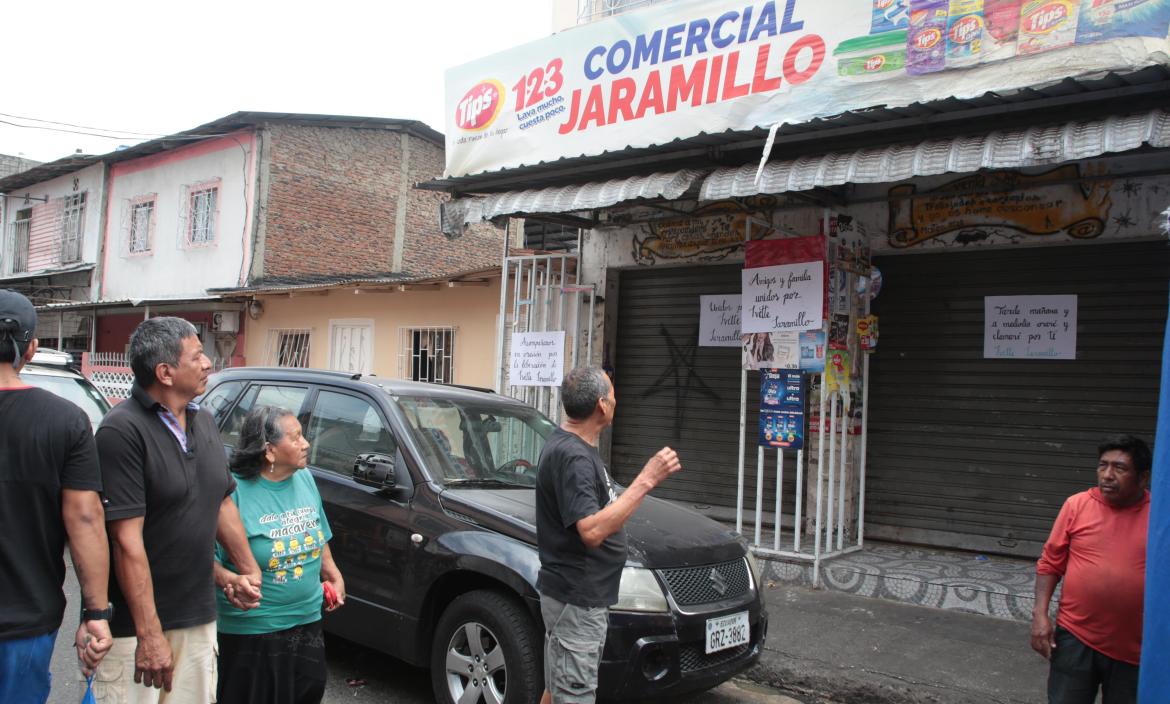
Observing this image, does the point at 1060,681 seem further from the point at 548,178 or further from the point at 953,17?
the point at 548,178

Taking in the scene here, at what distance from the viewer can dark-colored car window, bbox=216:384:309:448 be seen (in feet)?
17.4

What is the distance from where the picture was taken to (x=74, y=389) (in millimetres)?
7199

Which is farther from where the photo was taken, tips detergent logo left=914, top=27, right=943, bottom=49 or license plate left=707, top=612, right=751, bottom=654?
tips detergent logo left=914, top=27, right=943, bottom=49

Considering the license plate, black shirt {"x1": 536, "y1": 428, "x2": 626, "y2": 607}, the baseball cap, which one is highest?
the baseball cap

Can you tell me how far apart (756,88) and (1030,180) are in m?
2.27

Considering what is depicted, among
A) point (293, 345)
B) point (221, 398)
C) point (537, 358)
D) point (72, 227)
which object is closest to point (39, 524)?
point (221, 398)

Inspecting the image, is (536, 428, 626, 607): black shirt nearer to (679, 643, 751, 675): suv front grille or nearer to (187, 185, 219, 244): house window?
(679, 643, 751, 675): suv front grille

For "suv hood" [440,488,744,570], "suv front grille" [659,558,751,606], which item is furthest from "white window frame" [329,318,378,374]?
"suv front grille" [659,558,751,606]

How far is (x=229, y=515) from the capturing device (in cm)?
306

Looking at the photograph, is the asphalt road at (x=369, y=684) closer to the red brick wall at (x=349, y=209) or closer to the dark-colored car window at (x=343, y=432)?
the dark-colored car window at (x=343, y=432)

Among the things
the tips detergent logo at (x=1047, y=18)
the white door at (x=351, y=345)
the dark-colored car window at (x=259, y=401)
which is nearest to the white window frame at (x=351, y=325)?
the white door at (x=351, y=345)

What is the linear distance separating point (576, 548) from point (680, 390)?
5.70 m

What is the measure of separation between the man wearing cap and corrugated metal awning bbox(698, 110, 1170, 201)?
4631 mm

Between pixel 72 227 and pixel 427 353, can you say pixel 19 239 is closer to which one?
pixel 72 227
